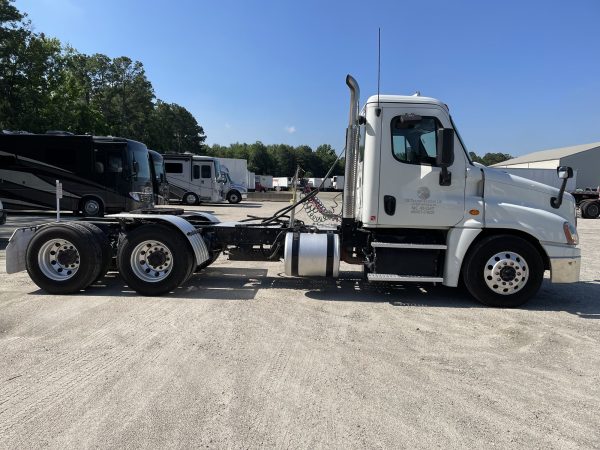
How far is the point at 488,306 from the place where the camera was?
6059 millimetres

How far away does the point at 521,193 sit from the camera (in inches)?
240

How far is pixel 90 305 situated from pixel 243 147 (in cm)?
12130

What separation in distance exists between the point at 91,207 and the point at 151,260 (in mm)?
12161

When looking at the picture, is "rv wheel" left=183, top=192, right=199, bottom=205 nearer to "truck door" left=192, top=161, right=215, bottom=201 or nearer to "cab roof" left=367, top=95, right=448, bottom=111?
"truck door" left=192, top=161, right=215, bottom=201

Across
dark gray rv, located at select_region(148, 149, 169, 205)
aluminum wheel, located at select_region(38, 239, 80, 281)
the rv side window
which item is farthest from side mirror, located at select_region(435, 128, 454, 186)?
the rv side window

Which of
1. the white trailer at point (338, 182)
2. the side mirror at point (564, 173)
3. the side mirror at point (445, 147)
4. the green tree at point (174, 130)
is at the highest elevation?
the green tree at point (174, 130)

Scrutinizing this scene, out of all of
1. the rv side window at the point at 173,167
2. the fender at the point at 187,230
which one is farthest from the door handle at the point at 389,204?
the rv side window at the point at 173,167

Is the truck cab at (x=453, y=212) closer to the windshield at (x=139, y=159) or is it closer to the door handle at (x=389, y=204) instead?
the door handle at (x=389, y=204)

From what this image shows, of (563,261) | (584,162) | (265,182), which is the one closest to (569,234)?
(563,261)

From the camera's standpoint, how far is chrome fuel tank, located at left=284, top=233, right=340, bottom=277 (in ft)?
20.7

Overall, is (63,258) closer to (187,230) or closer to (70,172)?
(187,230)

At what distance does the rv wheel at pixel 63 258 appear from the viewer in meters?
6.15

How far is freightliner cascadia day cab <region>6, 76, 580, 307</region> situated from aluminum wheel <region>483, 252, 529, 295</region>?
0.6 inches

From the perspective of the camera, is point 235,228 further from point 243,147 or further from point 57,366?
point 243,147
